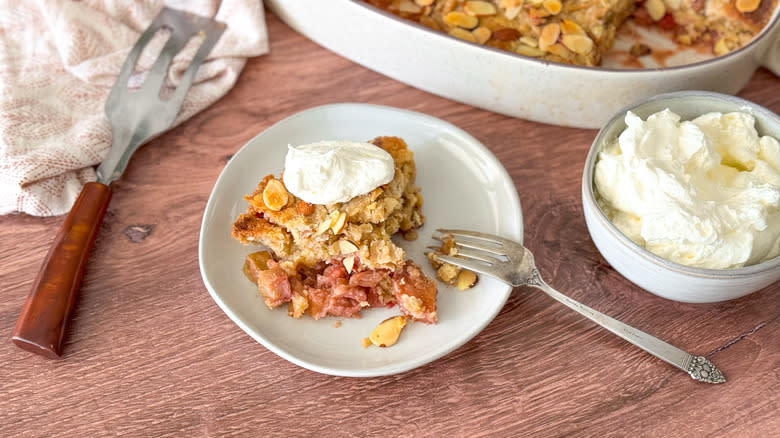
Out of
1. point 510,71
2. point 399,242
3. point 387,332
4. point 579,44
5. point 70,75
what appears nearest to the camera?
point 387,332

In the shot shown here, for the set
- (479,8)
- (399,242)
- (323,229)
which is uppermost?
(479,8)

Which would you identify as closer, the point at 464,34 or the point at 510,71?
the point at 510,71

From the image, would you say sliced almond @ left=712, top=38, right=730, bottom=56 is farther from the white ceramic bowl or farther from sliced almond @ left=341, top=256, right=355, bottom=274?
sliced almond @ left=341, top=256, right=355, bottom=274

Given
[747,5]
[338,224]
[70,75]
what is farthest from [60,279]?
[747,5]

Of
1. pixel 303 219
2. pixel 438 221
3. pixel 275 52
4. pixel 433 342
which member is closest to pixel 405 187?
pixel 438 221

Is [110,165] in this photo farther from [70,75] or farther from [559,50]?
[559,50]

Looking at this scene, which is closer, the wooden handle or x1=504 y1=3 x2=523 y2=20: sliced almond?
the wooden handle

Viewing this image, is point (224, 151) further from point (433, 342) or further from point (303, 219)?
point (433, 342)

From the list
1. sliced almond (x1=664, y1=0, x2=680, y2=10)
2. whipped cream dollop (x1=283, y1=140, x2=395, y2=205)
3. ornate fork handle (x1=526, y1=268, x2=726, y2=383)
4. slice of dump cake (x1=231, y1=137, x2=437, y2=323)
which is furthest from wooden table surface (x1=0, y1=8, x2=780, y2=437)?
sliced almond (x1=664, y1=0, x2=680, y2=10)
